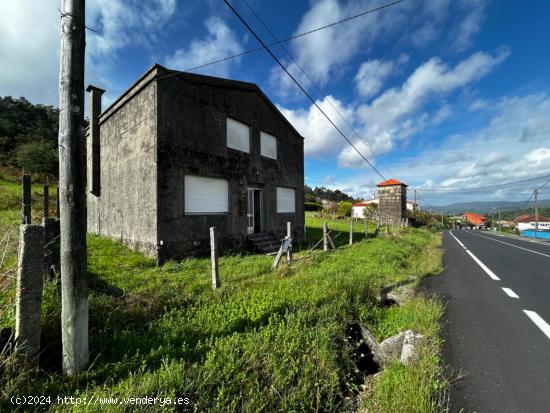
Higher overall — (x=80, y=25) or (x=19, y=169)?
(x=19, y=169)

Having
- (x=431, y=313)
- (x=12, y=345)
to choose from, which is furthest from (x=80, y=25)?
(x=431, y=313)

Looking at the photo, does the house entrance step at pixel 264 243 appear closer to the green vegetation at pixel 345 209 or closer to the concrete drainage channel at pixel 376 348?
the concrete drainage channel at pixel 376 348

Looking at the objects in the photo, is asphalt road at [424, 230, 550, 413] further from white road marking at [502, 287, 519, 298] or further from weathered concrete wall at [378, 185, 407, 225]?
weathered concrete wall at [378, 185, 407, 225]

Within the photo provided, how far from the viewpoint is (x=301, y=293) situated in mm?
5047

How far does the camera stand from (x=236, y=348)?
3088 millimetres

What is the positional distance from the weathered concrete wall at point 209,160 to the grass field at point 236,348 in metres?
3.16

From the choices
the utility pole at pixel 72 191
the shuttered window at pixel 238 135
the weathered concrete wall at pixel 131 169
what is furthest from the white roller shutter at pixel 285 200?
the utility pole at pixel 72 191

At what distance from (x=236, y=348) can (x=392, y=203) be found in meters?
34.1

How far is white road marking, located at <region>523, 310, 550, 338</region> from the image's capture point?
166 inches

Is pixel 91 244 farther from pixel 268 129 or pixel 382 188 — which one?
pixel 382 188

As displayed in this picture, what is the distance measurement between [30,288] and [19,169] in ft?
116

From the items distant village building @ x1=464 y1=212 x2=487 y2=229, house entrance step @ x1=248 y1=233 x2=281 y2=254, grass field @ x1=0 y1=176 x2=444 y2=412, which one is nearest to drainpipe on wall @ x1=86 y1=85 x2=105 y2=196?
grass field @ x1=0 y1=176 x2=444 y2=412

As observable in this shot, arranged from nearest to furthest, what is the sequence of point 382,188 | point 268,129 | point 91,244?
point 91,244
point 268,129
point 382,188

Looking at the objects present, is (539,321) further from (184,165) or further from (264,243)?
(184,165)
